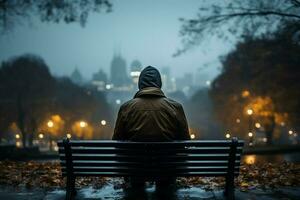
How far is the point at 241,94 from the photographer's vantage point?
50.3 m

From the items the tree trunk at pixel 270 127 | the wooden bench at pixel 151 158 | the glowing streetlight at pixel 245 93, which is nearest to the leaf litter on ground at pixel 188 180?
the wooden bench at pixel 151 158

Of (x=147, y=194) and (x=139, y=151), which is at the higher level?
(x=139, y=151)

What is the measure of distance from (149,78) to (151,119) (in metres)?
0.77

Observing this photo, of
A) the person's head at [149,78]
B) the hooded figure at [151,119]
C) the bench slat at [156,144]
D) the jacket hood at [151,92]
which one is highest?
the person's head at [149,78]

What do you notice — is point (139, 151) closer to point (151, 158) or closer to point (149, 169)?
point (151, 158)

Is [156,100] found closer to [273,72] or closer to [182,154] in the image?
[182,154]

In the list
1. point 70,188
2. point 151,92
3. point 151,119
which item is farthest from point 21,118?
point 151,119

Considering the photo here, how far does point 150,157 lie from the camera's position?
6.56m

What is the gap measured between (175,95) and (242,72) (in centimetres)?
13732

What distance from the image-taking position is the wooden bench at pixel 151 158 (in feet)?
21.4

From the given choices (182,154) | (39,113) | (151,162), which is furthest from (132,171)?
(39,113)

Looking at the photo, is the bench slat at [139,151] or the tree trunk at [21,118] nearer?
the bench slat at [139,151]

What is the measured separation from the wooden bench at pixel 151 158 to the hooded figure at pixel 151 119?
15.5 inches

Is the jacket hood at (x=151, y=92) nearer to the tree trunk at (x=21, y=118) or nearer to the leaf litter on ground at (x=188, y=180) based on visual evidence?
the leaf litter on ground at (x=188, y=180)
